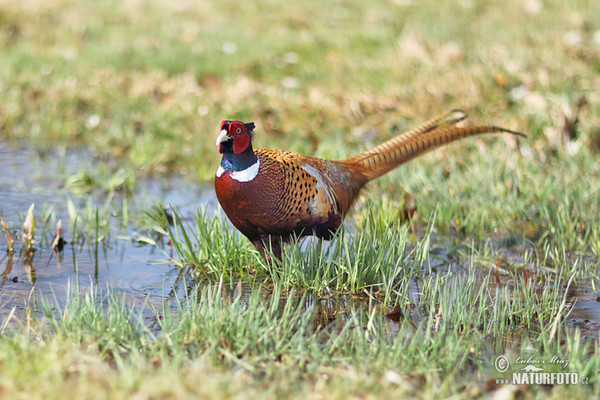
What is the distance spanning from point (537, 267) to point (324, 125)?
3.11 metres

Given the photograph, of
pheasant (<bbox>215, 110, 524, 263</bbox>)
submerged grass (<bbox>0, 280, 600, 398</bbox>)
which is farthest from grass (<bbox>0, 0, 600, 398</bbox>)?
pheasant (<bbox>215, 110, 524, 263</bbox>)

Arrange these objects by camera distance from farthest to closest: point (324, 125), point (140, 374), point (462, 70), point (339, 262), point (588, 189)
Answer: point (462, 70), point (324, 125), point (588, 189), point (339, 262), point (140, 374)

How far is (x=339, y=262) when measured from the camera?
11.3ft

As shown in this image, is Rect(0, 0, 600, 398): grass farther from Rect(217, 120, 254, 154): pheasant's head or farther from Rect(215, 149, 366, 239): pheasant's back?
Rect(217, 120, 254, 154): pheasant's head

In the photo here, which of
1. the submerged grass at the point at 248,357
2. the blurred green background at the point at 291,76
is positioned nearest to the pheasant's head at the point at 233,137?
the submerged grass at the point at 248,357

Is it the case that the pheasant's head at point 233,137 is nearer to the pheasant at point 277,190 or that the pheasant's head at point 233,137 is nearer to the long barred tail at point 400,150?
the pheasant at point 277,190

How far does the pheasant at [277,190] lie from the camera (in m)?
3.26

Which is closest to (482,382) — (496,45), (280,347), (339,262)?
(280,347)

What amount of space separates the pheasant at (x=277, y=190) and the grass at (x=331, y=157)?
136 mm

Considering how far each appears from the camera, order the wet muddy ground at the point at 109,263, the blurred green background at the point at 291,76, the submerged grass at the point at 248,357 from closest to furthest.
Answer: the submerged grass at the point at 248,357, the wet muddy ground at the point at 109,263, the blurred green background at the point at 291,76

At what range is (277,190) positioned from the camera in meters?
3.31

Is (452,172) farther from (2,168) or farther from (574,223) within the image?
(2,168)

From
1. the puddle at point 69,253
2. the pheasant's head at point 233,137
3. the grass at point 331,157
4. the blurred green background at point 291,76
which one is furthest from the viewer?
the blurred green background at point 291,76

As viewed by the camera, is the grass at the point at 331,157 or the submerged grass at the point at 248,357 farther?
the grass at the point at 331,157
